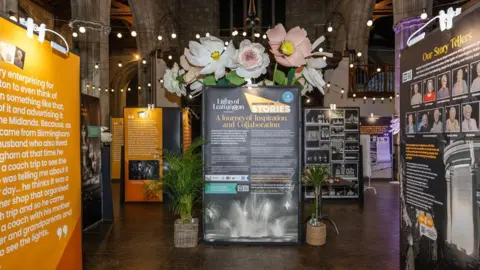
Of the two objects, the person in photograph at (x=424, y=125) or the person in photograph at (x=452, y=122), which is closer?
the person in photograph at (x=452, y=122)

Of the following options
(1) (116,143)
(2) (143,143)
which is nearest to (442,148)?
(2) (143,143)

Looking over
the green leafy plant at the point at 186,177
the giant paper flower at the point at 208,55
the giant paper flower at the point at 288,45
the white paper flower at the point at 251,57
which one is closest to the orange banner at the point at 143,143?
the green leafy plant at the point at 186,177

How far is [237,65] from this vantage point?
3.80 m

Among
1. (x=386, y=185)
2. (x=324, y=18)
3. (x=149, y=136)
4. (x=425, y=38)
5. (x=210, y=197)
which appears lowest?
(x=386, y=185)

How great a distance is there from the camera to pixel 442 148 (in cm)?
213

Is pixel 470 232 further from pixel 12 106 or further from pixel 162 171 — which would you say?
pixel 162 171

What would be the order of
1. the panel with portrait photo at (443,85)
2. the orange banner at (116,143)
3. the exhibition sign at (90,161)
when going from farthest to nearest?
the orange banner at (116,143)
the exhibition sign at (90,161)
the panel with portrait photo at (443,85)

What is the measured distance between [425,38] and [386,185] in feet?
29.4

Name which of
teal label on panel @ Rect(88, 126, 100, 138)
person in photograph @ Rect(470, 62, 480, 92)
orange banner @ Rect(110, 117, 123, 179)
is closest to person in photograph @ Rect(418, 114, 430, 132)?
person in photograph @ Rect(470, 62, 480, 92)

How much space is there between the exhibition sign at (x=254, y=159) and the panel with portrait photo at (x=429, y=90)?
2.05 m

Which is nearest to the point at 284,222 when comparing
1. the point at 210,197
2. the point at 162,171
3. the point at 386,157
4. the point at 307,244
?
the point at 307,244

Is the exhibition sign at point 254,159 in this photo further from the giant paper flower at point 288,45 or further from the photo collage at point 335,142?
the photo collage at point 335,142

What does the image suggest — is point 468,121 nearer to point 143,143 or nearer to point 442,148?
point 442,148

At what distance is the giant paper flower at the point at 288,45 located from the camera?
128 inches
